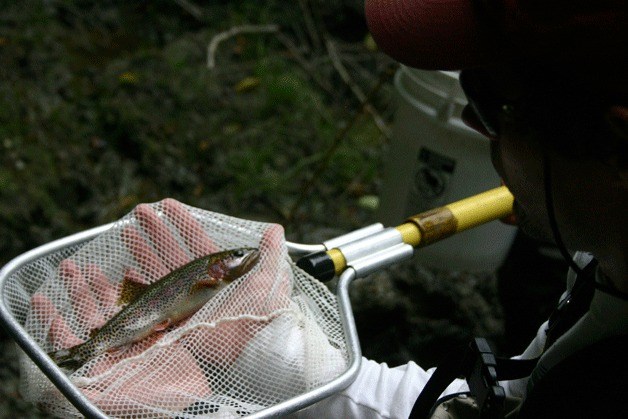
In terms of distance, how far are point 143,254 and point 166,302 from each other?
0.56ft

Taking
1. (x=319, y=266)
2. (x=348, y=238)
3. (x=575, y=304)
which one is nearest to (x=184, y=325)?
(x=319, y=266)

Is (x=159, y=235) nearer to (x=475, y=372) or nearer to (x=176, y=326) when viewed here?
(x=176, y=326)

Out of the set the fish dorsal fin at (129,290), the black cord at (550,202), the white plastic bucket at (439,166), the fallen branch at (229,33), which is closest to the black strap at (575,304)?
Answer: the black cord at (550,202)

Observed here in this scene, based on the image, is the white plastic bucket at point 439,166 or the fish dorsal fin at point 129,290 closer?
the fish dorsal fin at point 129,290

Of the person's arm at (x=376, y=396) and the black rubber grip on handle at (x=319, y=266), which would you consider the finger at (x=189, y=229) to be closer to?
the black rubber grip on handle at (x=319, y=266)

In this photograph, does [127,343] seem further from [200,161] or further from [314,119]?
[314,119]

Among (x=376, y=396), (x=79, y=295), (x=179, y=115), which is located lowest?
(x=179, y=115)

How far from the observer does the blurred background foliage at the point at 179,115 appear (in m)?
4.01

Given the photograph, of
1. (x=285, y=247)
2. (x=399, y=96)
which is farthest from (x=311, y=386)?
(x=399, y=96)

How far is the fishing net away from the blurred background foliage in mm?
1759

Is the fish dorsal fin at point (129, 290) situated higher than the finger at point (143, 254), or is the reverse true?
the finger at point (143, 254)

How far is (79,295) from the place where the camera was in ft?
5.98

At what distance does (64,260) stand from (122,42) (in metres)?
3.67

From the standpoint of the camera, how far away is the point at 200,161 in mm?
4496
